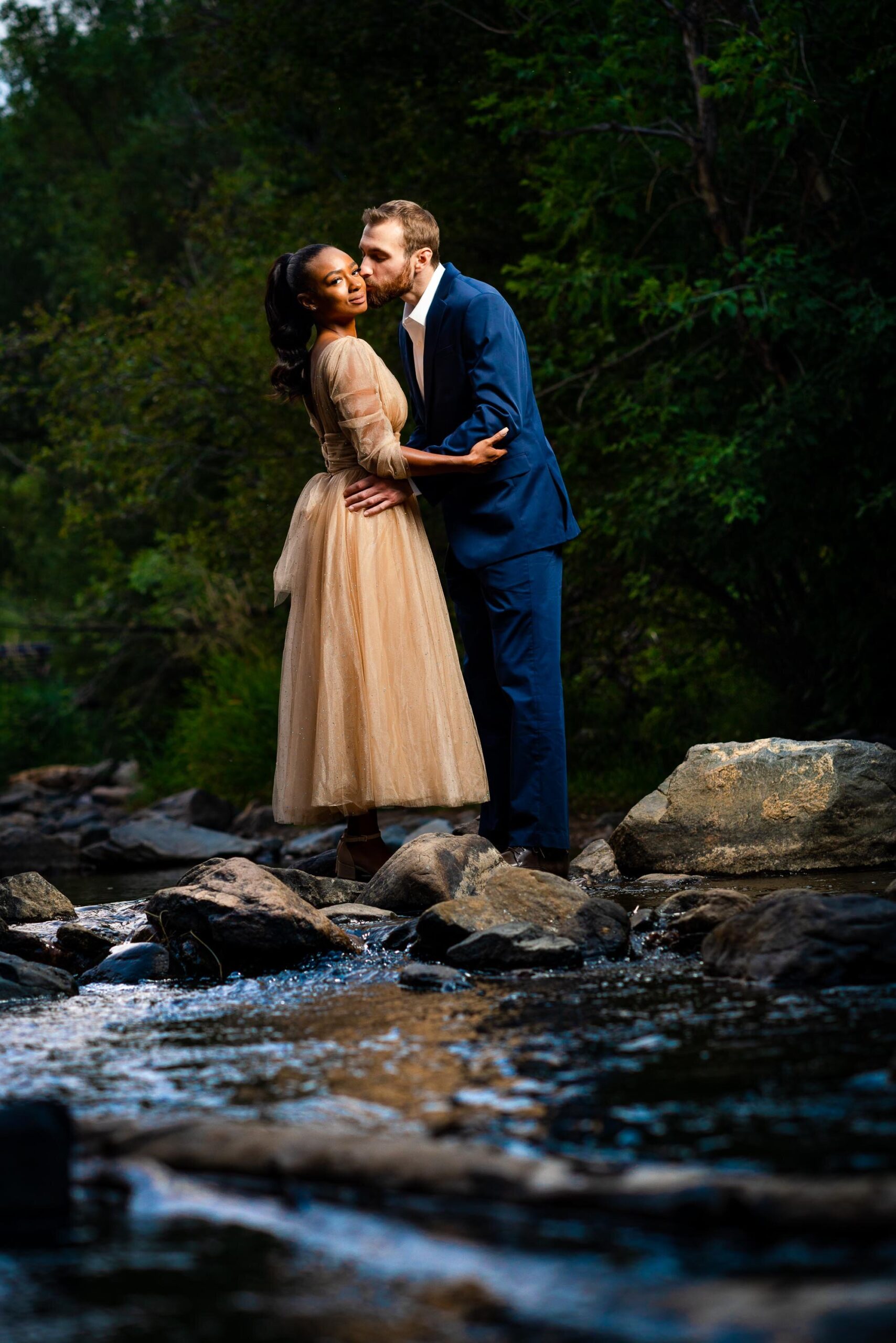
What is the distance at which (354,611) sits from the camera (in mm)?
5145

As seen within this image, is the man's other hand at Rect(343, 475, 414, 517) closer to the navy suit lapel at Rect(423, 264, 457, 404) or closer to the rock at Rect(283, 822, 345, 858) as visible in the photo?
the navy suit lapel at Rect(423, 264, 457, 404)

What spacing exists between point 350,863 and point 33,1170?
11.8 ft

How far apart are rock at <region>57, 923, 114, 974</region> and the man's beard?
2264 millimetres

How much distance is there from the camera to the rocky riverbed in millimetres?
1450

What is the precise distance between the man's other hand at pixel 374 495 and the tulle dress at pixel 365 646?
0.03 metres

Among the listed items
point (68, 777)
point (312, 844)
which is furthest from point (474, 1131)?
point (68, 777)

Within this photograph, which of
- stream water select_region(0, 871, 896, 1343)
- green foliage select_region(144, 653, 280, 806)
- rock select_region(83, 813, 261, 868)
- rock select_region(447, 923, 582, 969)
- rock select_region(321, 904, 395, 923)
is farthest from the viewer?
green foliage select_region(144, 653, 280, 806)

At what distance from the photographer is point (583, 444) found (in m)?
8.58

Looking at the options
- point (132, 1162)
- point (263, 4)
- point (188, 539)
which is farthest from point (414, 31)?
point (132, 1162)

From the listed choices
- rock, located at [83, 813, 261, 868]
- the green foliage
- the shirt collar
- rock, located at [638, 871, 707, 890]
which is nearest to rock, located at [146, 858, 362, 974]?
rock, located at [638, 871, 707, 890]

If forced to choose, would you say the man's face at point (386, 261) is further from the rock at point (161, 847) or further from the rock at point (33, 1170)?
the rock at point (33, 1170)

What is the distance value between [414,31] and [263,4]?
1353mm

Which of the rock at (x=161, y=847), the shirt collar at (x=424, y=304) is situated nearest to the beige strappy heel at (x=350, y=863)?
the shirt collar at (x=424, y=304)

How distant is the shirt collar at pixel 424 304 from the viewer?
4973 millimetres
